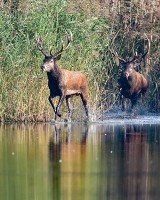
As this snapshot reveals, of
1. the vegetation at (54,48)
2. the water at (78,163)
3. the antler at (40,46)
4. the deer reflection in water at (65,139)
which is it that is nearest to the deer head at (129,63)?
the vegetation at (54,48)

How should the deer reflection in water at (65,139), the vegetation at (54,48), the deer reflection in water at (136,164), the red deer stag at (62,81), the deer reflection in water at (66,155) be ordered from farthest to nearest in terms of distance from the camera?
the red deer stag at (62,81), the vegetation at (54,48), the deer reflection in water at (65,139), the deer reflection in water at (66,155), the deer reflection in water at (136,164)

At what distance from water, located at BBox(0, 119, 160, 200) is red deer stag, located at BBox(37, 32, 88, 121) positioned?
1.84 m

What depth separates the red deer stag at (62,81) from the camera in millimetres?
25703

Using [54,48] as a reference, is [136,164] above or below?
below

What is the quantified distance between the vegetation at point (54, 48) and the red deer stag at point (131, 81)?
0.26 m

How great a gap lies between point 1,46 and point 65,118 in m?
2.47

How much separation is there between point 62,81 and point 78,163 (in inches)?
384

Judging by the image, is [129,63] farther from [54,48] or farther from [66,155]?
[66,155]

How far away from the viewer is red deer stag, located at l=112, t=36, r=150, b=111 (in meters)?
29.3

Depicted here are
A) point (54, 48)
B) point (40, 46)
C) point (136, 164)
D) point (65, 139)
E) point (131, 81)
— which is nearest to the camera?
point (136, 164)

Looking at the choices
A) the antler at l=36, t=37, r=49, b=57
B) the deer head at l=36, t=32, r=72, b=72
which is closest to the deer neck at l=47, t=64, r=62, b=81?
the deer head at l=36, t=32, r=72, b=72

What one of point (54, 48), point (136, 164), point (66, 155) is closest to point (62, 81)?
point (54, 48)

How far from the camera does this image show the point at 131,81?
2952 cm

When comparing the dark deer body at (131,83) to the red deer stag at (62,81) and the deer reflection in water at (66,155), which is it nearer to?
the red deer stag at (62,81)
